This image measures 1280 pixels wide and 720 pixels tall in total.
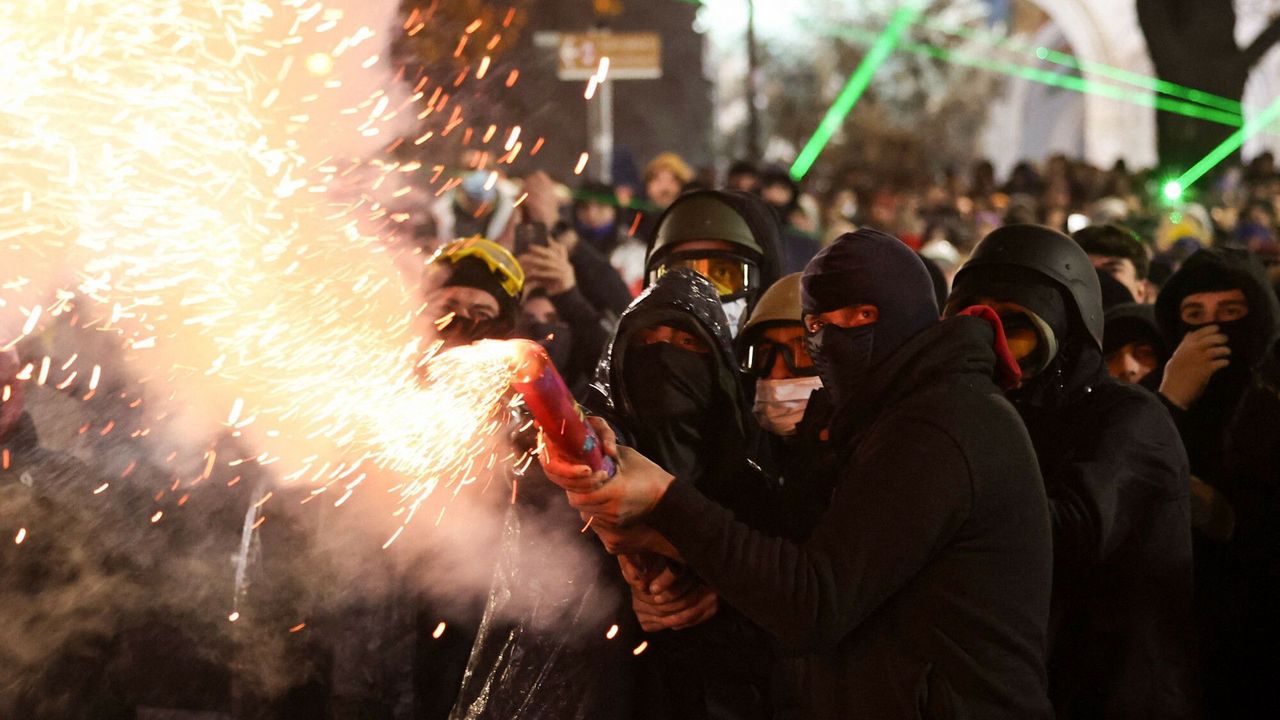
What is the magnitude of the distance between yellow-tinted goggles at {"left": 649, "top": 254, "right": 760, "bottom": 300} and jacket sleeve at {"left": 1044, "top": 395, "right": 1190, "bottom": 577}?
1418 mm

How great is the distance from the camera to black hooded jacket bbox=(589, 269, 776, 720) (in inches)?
131

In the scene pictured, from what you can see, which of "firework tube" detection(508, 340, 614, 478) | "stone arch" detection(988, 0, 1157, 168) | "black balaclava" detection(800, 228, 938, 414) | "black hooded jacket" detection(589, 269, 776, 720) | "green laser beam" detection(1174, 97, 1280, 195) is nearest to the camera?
"firework tube" detection(508, 340, 614, 478)

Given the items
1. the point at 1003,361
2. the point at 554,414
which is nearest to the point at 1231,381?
the point at 1003,361

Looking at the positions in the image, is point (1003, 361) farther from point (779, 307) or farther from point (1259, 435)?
point (1259, 435)

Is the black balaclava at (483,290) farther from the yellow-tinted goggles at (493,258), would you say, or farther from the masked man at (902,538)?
the masked man at (902,538)

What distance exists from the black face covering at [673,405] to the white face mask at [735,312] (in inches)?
44.6

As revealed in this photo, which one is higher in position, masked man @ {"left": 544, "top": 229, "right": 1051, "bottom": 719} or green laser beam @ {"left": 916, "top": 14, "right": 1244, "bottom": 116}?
masked man @ {"left": 544, "top": 229, "right": 1051, "bottom": 719}

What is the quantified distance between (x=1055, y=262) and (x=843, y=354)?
139 centimetres

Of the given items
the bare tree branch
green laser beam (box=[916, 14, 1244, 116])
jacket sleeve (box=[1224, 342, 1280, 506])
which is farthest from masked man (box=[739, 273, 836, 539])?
the bare tree branch

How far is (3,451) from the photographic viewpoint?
15.0 feet

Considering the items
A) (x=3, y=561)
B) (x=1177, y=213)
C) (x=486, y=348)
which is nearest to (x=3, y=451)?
(x=3, y=561)

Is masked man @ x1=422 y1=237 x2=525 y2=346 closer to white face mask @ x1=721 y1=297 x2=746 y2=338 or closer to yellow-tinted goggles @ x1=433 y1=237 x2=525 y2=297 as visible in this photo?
yellow-tinted goggles @ x1=433 y1=237 x2=525 y2=297

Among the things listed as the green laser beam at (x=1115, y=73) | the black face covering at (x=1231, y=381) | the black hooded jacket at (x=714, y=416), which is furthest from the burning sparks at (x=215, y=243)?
the green laser beam at (x=1115, y=73)

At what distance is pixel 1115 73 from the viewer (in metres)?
27.9
